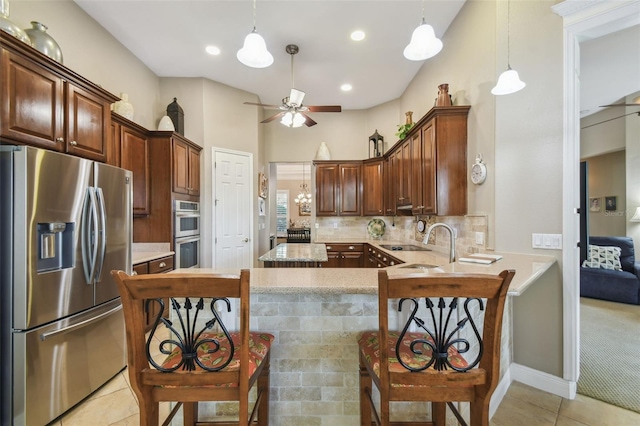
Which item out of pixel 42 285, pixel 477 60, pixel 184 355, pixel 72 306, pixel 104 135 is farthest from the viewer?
pixel 477 60

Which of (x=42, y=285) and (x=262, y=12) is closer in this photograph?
(x=42, y=285)

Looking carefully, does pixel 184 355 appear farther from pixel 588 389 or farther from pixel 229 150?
pixel 229 150

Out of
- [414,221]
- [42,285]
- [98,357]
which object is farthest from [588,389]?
[42,285]

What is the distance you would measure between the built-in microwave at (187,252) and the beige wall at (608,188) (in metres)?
7.18

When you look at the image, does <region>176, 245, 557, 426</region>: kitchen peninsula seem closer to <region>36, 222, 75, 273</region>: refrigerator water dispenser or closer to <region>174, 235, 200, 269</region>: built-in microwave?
<region>36, 222, 75, 273</region>: refrigerator water dispenser

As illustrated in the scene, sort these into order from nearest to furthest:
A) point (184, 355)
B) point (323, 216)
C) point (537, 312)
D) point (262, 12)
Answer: point (184, 355) < point (537, 312) < point (262, 12) < point (323, 216)

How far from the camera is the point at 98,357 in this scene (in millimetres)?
2002

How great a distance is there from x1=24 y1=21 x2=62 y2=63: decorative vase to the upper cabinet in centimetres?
18

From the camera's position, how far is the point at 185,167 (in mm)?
3615

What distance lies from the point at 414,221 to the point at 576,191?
231cm

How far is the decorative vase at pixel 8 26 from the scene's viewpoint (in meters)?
1.65

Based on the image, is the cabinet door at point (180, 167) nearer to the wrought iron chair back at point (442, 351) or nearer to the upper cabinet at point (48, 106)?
the upper cabinet at point (48, 106)

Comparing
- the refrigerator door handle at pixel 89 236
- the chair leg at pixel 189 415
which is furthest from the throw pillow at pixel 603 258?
the refrigerator door handle at pixel 89 236

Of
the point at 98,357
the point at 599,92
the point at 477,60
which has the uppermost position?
the point at 599,92
